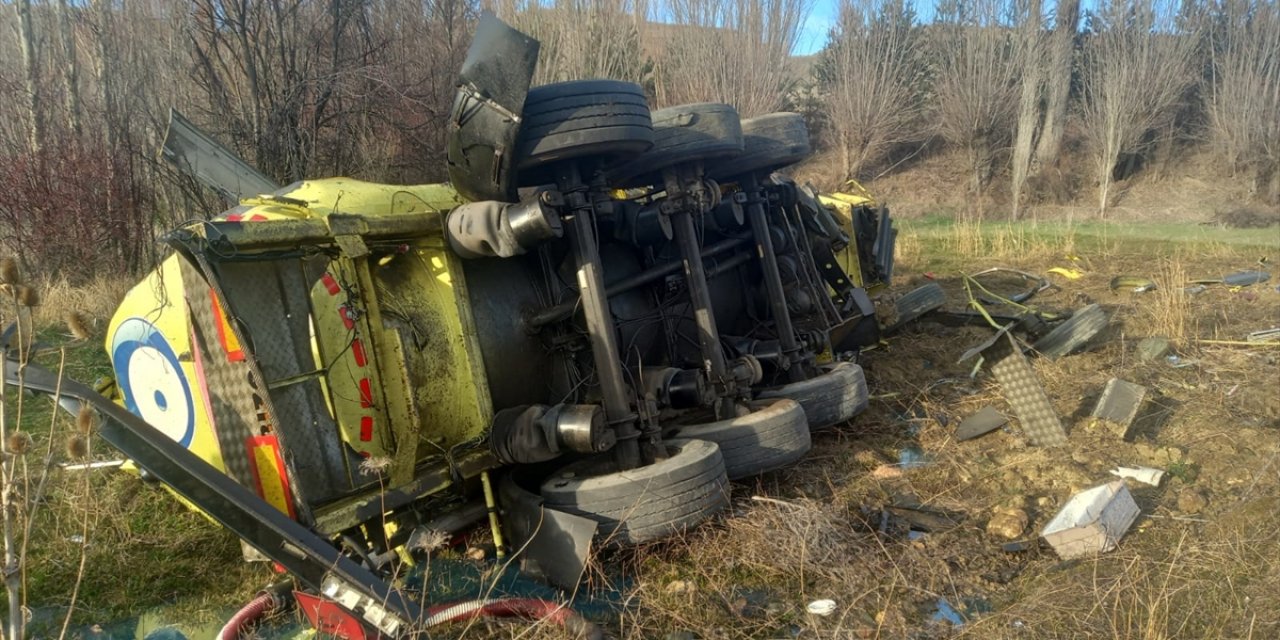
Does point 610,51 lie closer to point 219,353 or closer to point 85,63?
point 85,63

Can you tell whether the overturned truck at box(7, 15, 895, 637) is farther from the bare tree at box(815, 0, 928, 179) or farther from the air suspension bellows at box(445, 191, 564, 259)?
the bare tree at box(815, 0, 928, 179)

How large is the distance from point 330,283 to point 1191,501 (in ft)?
13.4

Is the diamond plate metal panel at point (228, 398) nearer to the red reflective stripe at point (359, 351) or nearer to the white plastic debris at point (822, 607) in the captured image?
the red reflective stripe at point (359, 351)

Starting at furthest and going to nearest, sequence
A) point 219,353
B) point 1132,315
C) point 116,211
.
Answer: point 116,211 < point 1132,315 < point 219,353

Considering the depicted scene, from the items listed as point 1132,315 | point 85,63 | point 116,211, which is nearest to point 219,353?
point 116,211

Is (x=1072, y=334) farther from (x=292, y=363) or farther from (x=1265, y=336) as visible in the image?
(x=292, y=363)

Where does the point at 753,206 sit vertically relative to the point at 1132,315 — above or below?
above

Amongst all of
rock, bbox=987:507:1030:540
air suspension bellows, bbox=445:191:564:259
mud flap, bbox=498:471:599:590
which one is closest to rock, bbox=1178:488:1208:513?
rock, bbox=987:507:1030:540

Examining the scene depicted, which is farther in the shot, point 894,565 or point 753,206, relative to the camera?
point 753,206

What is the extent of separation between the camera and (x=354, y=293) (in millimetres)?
3422

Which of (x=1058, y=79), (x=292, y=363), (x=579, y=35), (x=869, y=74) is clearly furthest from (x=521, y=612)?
(x=1058, y=79)

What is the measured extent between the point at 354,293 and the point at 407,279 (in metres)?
0.30

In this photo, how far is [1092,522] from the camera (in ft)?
11.5

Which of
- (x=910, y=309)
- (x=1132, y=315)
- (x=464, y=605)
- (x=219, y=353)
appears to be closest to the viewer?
(x=464, y=605)
